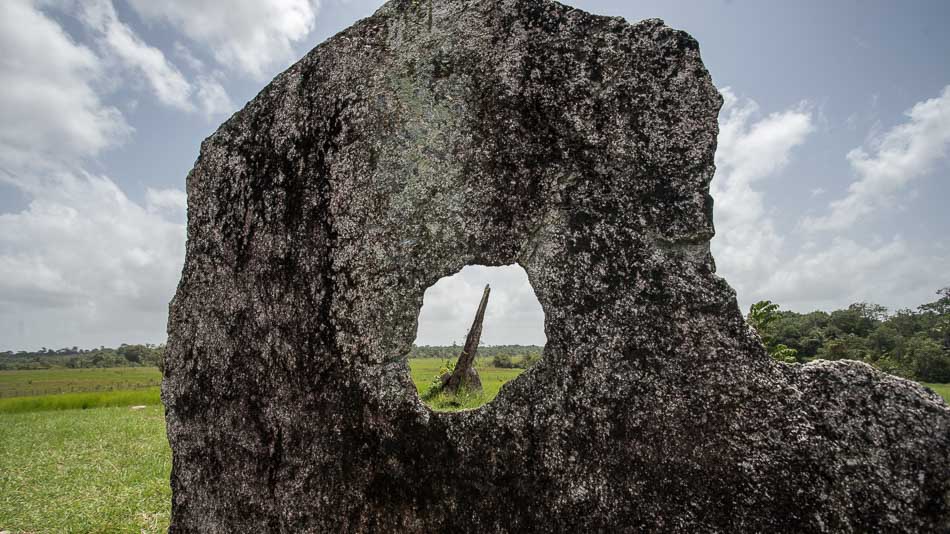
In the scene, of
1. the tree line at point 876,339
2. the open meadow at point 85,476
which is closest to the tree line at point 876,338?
the tree line at point 876,339

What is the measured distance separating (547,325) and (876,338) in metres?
52.6

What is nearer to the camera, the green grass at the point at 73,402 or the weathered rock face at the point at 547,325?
the weathered rock face at the point at 547,325

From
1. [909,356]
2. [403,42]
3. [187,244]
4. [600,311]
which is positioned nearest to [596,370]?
[600,311]

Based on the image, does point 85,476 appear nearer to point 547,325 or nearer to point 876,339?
point 547,325

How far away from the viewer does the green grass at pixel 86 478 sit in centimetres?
646

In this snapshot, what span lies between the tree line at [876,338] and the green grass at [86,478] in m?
28.8

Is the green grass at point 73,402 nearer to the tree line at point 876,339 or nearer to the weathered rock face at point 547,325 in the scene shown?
the tree line at point 876,339

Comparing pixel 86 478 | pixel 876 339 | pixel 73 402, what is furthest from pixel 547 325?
pixel 876 339

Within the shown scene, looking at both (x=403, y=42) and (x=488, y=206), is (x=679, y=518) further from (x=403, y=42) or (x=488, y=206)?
(x=403, y=42)

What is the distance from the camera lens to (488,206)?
2738mm

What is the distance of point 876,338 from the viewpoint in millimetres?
44031

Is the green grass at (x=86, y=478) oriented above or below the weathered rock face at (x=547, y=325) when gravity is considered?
below

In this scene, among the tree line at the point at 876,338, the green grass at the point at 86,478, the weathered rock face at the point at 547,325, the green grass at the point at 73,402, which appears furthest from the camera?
the tree line at the point at 876,338

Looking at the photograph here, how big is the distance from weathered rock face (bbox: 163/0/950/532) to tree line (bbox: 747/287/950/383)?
99.5 ft
